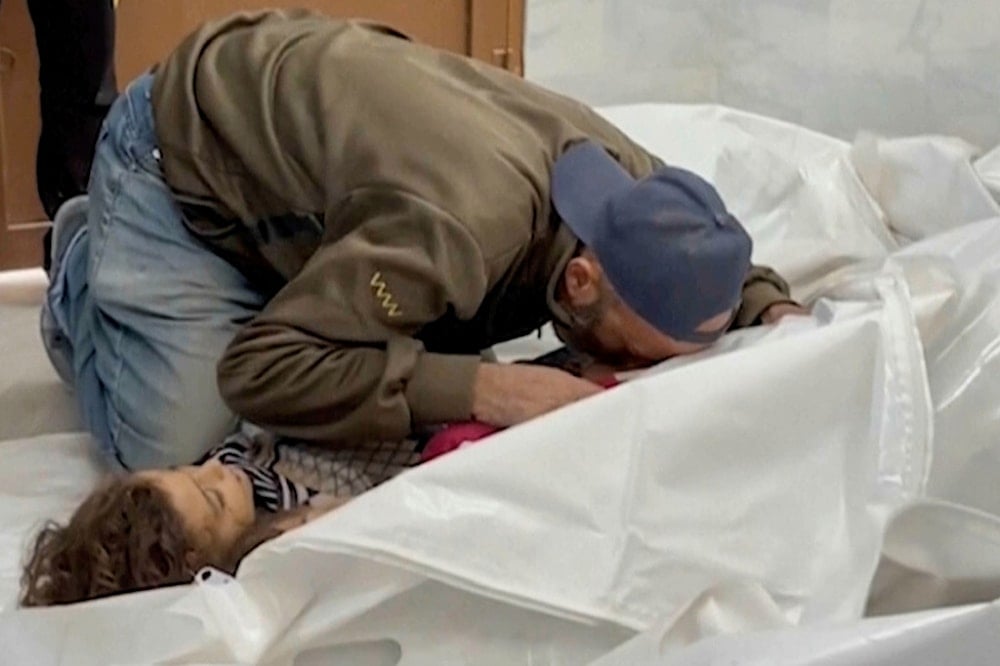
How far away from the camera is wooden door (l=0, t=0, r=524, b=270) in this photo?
220 centimetres

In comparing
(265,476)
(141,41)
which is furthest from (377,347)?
(141,41)

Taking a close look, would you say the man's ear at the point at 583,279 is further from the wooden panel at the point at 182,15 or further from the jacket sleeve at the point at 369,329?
the wooden panel at the point at 182,15

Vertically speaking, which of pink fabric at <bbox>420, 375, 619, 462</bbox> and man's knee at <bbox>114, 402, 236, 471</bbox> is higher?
pink fabric at <bbox>420, 375, 619, 462</bbox>

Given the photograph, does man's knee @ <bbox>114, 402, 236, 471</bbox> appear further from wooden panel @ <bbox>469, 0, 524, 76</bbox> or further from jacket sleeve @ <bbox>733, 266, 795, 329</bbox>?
wooden panel @ <bbox>469, 0, 524, 76</bbox>

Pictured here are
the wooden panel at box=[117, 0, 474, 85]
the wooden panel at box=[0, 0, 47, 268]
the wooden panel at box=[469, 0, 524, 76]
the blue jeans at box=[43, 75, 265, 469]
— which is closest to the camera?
the blue jeans at box=[43, 75, 265, 469]

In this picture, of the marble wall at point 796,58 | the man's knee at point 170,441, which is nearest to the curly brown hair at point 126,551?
the man's knee at point 170,441

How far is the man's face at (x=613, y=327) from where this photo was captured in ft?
3.73

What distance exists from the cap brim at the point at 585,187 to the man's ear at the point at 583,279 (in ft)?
0.05

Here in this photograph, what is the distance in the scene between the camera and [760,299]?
4.21 feet

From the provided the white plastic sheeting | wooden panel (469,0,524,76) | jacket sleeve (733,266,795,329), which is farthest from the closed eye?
wooden panel (469,0,524,76)

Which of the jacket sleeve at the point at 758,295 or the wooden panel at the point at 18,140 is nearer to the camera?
the jacket sleeve at the point at 758,295

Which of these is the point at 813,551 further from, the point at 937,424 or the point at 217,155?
the point at 217,155

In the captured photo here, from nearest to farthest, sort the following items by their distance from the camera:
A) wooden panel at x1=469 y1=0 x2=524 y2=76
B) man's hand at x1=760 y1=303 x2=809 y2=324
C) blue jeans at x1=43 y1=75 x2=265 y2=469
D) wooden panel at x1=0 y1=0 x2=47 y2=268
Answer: man's hand at x1=760 y1=303 x2=809 y2=324 → blue jeans at x1=43 y1=75 x2=265 y2=469 → wooden panel at x1=0 y1=0 x2=47 y2=268 → wooden panel at x1=469 y1=0 x2=524 y2=76

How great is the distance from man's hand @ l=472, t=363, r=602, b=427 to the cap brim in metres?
0.11
